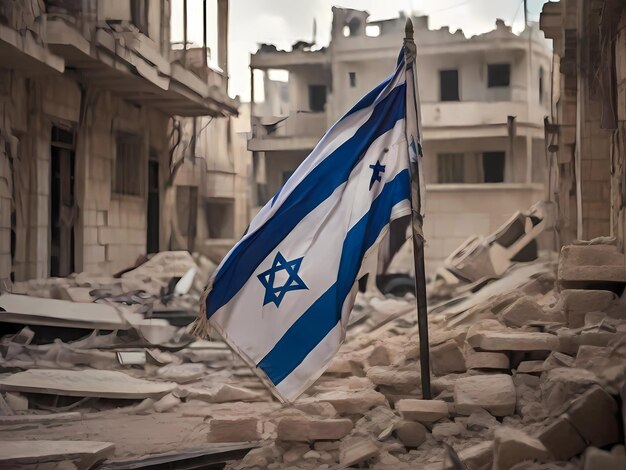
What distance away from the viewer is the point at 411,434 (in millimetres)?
4367

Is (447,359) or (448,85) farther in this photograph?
(448,85)

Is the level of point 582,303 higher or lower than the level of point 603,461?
higher

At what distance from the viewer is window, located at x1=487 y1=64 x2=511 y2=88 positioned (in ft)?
61.9

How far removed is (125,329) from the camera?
9086mm

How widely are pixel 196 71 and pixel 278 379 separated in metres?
12.0

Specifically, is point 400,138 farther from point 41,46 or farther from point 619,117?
point 41,46

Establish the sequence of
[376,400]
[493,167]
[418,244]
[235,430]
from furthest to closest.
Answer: [493,167], [376,400], [235,430], [418,244]

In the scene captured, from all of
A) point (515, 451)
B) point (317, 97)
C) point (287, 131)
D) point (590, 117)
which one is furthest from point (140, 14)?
point (515, 451)

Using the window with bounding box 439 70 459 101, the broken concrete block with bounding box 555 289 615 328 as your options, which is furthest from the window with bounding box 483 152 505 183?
the broken concrete block with bounding box 555 289 615 328

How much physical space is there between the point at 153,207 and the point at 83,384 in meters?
9.20

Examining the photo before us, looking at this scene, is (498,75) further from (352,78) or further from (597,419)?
(597,419)

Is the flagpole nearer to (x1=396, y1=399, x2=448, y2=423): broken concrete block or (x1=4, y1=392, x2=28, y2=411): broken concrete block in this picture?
(x1=396, y1=399, x2=448, y2=423): broken concrete block

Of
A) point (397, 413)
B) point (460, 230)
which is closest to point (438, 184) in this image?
point (460, 230)

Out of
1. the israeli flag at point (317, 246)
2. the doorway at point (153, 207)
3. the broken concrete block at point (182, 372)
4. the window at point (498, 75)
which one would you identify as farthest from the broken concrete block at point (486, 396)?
the window at point (498, 75)
